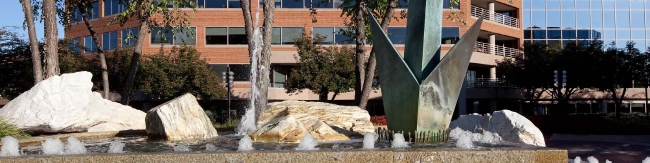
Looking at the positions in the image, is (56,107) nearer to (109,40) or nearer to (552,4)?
(109,40)

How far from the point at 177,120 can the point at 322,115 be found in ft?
10.7

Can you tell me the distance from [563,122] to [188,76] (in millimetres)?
18848

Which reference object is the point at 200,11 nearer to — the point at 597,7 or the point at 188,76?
the point at 188,76

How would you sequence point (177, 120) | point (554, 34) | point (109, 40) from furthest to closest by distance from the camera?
point (554, 34) → point (109, 40) → point (177, 120)

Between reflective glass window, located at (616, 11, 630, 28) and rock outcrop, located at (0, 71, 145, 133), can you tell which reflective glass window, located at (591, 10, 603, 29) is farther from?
rock outcrop, located at (0, 71, 145, 133)

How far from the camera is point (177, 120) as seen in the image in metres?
11.1

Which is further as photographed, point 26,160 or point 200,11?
point 200,11

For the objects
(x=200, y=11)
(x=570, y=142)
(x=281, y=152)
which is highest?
(x=200, y=11)

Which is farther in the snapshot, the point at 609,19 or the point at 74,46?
the point at 609,19

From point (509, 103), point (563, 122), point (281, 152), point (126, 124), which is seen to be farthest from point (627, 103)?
point (281, 152)

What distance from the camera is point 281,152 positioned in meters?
6.39

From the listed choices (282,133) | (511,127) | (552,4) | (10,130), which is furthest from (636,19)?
(10,130)

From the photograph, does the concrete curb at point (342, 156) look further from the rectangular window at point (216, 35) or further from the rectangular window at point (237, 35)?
the rectangular window at point (216, 35)

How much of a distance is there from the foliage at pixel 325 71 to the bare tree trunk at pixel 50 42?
786 inches
